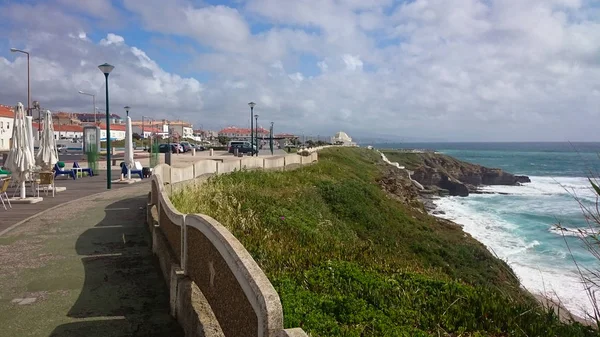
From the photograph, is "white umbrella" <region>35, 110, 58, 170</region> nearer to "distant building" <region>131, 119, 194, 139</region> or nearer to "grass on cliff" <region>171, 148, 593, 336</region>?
"grass on cliff" <region>171, 148, 593, 336</region>

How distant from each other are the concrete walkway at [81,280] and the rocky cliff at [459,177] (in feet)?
160

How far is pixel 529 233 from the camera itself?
2844 cm

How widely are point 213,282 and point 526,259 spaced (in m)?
20.6

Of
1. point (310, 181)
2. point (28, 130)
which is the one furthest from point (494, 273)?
point (28, 130)

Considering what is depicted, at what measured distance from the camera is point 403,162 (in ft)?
268

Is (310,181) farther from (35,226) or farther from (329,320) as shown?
(329,320)

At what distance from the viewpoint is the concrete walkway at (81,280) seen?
5895 millimetres

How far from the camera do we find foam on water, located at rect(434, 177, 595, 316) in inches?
664

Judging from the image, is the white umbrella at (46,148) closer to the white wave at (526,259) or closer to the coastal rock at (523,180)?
the white wave at (526,259)

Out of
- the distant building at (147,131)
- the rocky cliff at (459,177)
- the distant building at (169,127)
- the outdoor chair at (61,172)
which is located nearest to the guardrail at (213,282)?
the outdoor chair at (61,172)

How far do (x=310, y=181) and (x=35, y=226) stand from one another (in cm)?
1414

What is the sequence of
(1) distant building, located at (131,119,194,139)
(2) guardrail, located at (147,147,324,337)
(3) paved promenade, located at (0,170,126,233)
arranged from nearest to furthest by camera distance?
1. (2) guardrail, located at (147,147,324,337)
2. (3) paved promenade, located at (0,170,126,233)
3. (1) distant building, located at (131,119,194,139)

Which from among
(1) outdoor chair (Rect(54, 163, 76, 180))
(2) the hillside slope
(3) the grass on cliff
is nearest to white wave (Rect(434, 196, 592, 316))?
(3) the grass on cliff

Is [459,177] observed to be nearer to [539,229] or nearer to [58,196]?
[539,229]
